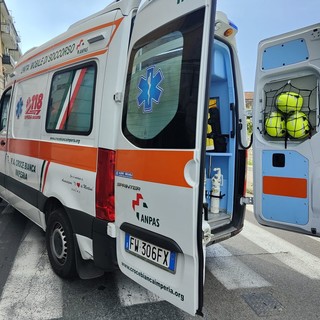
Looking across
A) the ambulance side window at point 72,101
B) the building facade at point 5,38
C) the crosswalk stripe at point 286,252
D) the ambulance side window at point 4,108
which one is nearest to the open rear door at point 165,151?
the ambulance side window at point 72,101

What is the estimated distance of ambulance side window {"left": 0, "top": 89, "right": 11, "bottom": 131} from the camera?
202 inches

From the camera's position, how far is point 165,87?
2.24m

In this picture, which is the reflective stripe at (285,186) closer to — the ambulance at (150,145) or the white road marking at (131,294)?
the ambulance at (150,145)

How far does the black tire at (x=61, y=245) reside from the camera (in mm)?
3078

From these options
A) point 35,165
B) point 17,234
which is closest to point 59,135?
point 35,165

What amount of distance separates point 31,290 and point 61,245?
480 mm

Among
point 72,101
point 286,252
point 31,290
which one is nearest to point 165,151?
point 72,101

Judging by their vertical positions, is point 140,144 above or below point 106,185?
above

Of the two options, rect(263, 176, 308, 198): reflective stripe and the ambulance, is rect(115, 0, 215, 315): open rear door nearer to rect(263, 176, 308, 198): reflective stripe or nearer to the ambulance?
the ambulance

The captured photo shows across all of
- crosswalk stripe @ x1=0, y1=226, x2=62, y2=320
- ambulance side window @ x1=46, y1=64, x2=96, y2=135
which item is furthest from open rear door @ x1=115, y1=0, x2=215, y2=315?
crosswalk stripe @ x1=0, y1=226, x2=62, y2=320

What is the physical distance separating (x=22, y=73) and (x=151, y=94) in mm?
2898

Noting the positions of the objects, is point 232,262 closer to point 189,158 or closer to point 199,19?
point 189,158

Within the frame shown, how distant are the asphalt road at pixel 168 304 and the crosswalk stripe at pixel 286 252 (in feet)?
0.04

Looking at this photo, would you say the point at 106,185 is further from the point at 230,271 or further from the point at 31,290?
the point at 230,271
